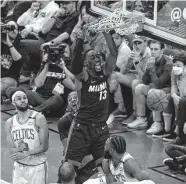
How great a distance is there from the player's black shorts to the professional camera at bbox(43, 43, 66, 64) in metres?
2.55

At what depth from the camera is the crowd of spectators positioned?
396 inches

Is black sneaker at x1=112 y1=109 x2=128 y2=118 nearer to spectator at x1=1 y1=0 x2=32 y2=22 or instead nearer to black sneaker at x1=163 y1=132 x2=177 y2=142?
black sneaker at x1=163 y1=132 x2=177 y2=142

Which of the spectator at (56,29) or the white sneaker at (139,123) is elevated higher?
the spectator at (56,29)

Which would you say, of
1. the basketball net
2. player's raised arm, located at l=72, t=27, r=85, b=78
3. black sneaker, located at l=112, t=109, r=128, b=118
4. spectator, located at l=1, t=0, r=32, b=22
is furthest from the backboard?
spectator, located at l=1, t=0, r=32, b=22

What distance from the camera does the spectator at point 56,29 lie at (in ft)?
39.4

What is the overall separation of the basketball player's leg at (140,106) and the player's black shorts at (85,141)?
8.02ft

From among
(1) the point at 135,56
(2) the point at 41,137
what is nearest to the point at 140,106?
(1) the point at 135,56

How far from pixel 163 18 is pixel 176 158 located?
1.83 meters

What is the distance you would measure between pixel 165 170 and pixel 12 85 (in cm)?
401

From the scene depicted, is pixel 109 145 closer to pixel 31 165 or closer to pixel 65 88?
pixel 31 165

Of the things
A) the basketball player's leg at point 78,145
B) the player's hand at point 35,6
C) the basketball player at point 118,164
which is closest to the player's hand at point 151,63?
the basketball player's leg at point 78,145

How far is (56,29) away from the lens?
40.4ft

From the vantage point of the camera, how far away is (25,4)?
14.0 m

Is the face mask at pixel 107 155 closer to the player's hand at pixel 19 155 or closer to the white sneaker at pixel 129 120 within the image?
the player's hand at pixel 19 155
